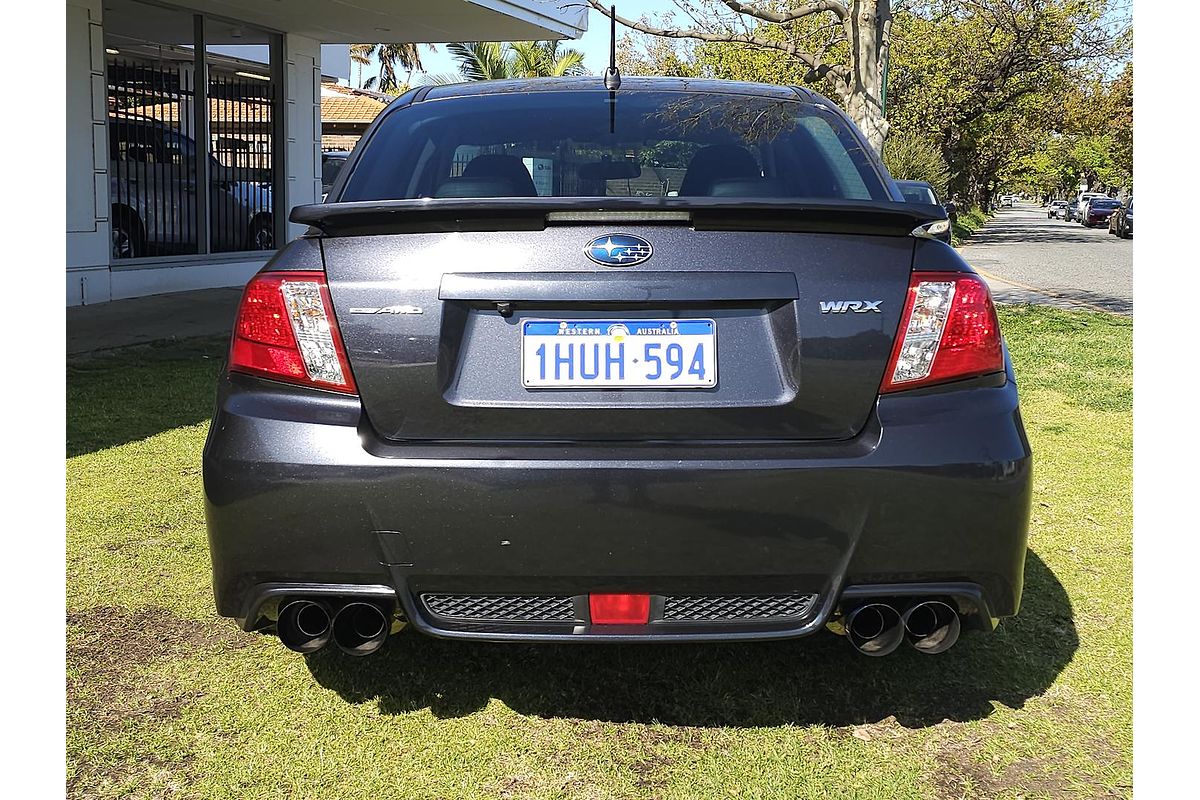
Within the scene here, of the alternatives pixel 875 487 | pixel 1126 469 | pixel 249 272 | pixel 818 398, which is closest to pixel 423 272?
pixel 818 398

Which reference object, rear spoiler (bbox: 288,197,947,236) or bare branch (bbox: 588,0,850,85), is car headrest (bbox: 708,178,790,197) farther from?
bare branch (bbox: 588,0,850,85)

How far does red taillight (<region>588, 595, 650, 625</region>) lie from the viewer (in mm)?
2385

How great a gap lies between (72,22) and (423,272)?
10.3m

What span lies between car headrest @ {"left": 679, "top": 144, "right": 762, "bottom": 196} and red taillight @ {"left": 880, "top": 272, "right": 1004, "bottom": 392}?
2.49 feet

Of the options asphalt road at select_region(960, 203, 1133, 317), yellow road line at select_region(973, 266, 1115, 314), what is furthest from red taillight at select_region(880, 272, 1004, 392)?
asphalt road at select_region(960, 203, 1133, 317)

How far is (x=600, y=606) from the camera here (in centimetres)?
239

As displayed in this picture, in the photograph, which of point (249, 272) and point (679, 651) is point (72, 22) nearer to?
point (249, 272)

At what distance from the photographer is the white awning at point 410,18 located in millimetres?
13070

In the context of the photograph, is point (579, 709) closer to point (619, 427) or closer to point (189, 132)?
point (619, 427)

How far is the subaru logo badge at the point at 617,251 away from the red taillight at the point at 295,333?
0.57 metres

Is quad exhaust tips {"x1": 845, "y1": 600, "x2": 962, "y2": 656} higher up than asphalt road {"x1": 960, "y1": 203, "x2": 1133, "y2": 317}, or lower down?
lower down

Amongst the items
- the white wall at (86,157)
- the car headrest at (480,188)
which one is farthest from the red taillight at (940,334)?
the white wall at (86,157)

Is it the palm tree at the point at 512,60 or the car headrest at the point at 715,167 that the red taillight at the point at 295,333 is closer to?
the car headrest at the point at 715,167
